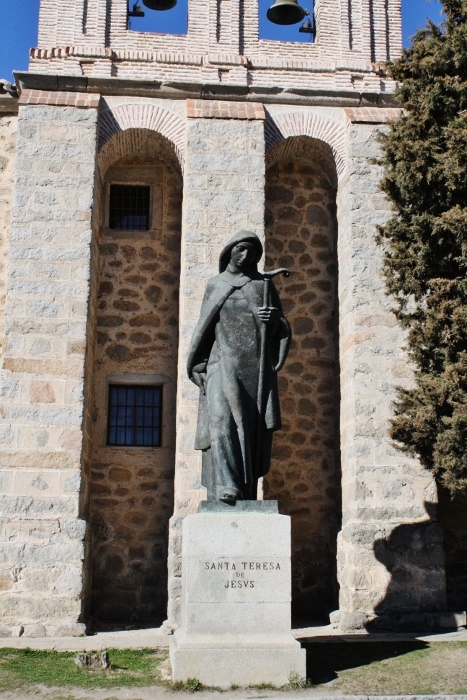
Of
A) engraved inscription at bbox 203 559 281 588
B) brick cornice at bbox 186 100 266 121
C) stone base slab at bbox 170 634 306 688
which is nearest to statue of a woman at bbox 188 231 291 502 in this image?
engraved inscription at bbox 203 559 281 588

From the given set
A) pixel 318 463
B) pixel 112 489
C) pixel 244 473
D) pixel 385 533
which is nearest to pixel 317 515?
pixel 318 463

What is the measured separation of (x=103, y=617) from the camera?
10.2 meters

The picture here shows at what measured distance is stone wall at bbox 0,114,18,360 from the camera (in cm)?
1095

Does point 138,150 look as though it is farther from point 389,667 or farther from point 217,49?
point 389,667

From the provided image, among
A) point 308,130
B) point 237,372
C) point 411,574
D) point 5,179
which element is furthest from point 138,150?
point 411,574

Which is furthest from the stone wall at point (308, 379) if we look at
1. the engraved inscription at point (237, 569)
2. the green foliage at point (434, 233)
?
the engraved inscription at point (237, 569)

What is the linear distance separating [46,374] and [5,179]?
3.04 m

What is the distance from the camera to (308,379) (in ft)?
36.4

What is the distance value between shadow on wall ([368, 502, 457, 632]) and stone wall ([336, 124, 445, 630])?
0.04ft

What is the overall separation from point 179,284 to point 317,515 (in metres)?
3.40

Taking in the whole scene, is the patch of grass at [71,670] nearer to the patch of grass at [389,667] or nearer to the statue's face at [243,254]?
the patch of grass at [389,667]

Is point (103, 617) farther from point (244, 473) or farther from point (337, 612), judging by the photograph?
point (244, 473)

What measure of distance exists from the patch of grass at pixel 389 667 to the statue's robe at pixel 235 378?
1446 mm

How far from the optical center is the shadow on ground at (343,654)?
20.7ft
